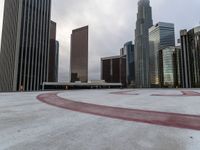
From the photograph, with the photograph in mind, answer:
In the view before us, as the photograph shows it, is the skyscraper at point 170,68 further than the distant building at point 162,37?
No

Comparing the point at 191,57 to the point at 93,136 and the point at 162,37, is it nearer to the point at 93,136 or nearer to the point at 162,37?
the point at 162,37

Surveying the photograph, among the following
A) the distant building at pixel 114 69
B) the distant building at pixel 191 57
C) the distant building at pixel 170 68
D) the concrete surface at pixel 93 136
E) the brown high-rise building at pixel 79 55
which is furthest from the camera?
the brown high-rise building at pixel 79 55

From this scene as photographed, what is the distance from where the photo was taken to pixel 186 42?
4038 inches

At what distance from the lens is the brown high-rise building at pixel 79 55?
7180 inches

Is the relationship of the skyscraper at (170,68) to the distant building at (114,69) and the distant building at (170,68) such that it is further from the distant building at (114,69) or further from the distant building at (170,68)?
the distant building at (114,69)

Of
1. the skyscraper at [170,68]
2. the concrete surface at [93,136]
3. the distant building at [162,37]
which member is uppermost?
the distant building at [162,37]

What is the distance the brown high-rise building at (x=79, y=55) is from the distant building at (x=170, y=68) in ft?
274

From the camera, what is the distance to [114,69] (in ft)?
498

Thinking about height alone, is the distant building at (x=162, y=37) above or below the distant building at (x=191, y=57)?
above

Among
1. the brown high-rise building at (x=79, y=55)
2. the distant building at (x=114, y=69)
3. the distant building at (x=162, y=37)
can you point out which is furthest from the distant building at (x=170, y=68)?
the brown high-rise building at (x=79, y=55)

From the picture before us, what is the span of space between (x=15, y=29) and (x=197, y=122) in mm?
100888

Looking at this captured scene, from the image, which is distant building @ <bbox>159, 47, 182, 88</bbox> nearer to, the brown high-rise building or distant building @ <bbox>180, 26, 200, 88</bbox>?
distant building @ <bbox>180, 26, 200, 88</bbox>

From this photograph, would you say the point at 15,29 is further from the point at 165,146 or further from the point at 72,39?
the point at 72,39

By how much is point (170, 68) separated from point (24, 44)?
105m
